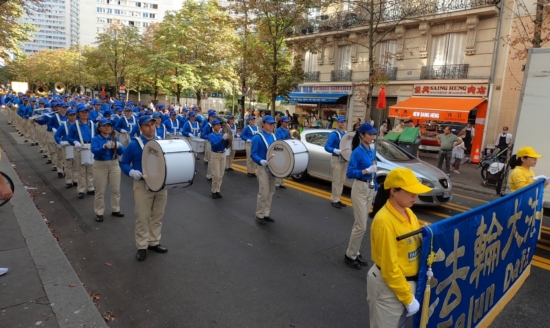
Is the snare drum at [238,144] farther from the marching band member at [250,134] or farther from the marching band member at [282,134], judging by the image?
the marching band member at [282,134]

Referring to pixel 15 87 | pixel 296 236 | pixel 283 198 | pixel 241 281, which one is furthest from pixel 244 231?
pixel 15 87

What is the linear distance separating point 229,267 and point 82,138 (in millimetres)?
4948

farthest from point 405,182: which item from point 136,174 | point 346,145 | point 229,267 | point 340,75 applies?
point 340,75

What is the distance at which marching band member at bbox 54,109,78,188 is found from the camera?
8.09 m

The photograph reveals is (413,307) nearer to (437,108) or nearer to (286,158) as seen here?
(286,158)

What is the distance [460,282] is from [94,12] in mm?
111559

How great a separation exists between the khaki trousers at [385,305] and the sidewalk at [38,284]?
259 centimetres

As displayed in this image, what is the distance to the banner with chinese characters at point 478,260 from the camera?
A: 267 centimetres

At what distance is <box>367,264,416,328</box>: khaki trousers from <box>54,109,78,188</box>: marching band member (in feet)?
24.6

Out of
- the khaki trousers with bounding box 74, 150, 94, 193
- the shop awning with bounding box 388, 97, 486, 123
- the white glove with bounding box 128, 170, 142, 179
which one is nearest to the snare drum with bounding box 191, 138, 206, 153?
the khaki trousers with bounding box 74, 150, 94, 193

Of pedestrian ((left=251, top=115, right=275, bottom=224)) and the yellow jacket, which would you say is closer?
the yellow jacket

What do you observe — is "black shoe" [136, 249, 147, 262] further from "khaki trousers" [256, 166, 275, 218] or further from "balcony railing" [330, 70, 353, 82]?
"balcony railing" [330, 70, 353, 82]

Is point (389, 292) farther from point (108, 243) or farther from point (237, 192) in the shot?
point (237, 192)

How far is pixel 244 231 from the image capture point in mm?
6375
